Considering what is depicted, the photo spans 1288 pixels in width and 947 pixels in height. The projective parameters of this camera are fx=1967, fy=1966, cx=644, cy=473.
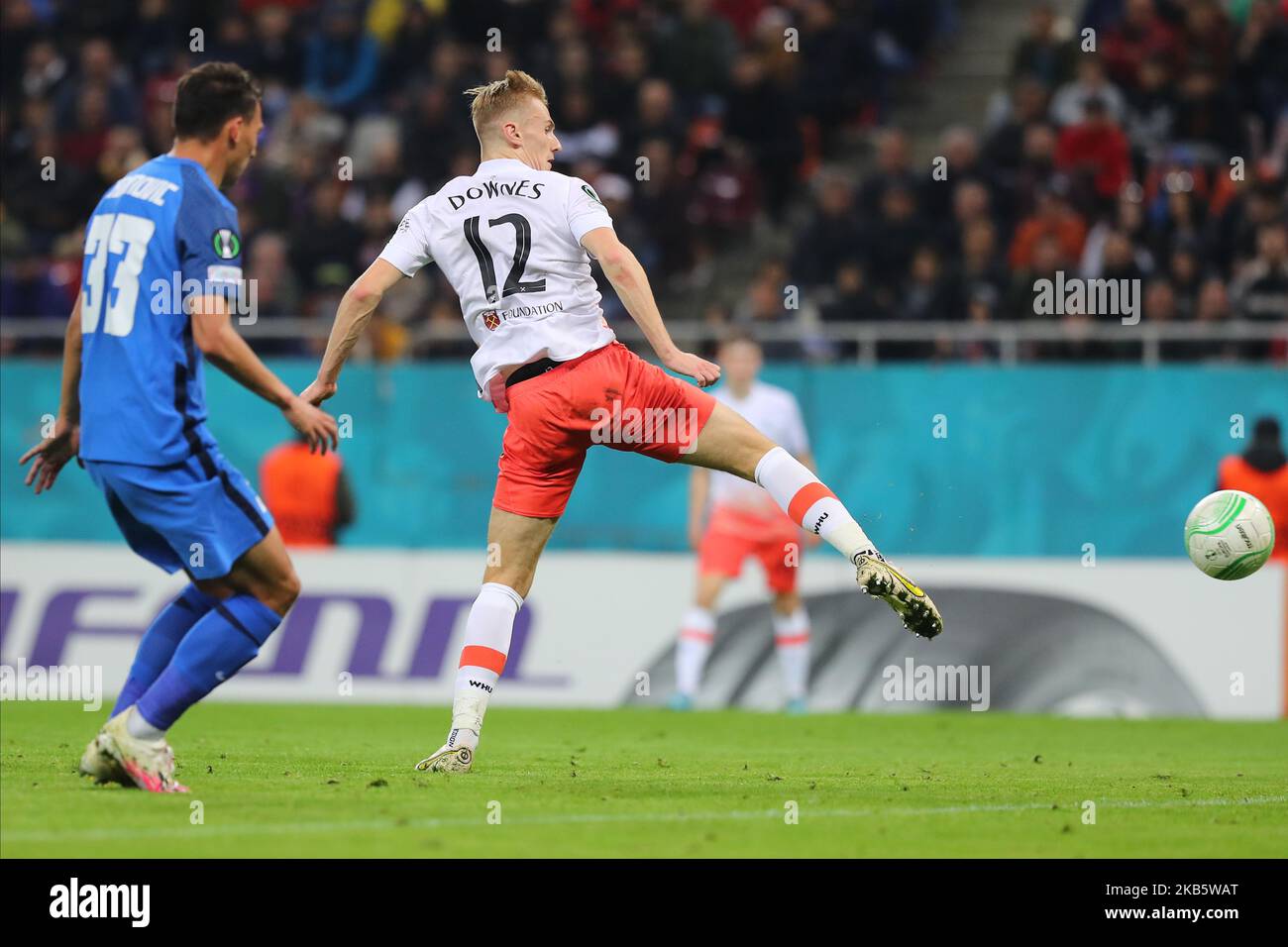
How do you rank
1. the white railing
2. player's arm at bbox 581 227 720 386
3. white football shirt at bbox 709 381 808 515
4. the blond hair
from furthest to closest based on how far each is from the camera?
1. the white railing
2. white football shirt at bbox 709 381 808 515
3. the blond hair
4. player's arm at bbox 581 227 720 386

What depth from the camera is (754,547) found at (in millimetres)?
14500

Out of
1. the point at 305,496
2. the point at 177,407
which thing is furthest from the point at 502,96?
the point at 305,496

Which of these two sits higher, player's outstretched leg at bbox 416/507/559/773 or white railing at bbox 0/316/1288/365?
white railing at bbox 0/316/1288/365

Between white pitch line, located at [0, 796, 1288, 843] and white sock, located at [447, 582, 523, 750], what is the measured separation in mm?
1296

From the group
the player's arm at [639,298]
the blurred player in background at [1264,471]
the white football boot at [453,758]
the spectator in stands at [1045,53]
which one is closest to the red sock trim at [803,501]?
the player's arm at [639,298]

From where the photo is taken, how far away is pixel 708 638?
14492 millimetres

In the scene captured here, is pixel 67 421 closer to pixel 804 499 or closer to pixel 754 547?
pixel 804 499

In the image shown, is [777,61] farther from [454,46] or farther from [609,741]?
[609,741]

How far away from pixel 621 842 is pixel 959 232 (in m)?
12.6

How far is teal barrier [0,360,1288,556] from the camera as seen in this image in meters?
15.9

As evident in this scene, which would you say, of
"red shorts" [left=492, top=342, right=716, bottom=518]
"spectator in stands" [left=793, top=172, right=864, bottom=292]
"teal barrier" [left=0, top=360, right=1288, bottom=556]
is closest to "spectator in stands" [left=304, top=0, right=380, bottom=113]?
"teal barrier" [left=0, top=360, right=1288, bottom=556]

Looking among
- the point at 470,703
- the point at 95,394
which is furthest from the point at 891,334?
the point at 95,394

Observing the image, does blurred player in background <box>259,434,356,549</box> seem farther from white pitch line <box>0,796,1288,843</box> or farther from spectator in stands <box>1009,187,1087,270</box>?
white pitch line <box>0,796,1288,843</box>

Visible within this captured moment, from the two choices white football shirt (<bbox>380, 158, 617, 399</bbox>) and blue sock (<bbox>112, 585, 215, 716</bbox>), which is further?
white football shirt (<bbox>380, 158, 617, 399</bbox>)
